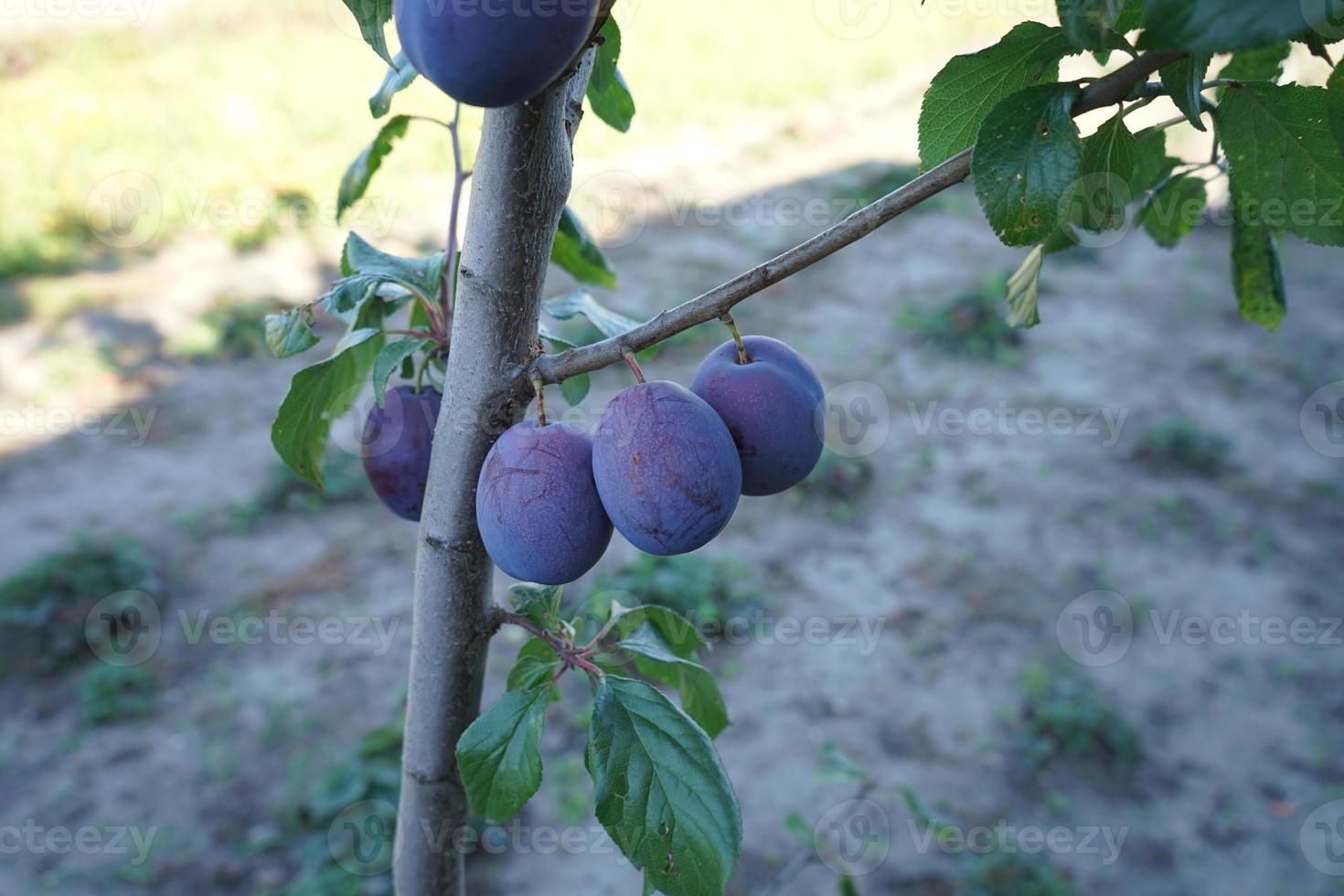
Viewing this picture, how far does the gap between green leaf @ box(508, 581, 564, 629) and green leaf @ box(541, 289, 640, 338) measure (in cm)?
24

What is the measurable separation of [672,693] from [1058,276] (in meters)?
4.23

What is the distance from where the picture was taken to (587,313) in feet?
2.84

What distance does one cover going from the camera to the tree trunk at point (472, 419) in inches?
23.7

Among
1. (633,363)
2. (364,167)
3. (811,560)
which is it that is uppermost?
→ (364,167)

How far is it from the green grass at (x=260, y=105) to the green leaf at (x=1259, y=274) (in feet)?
13.4

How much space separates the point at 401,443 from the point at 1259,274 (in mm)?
811

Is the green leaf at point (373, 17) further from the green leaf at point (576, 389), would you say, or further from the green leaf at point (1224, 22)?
the green leaf at point (1224, 22)

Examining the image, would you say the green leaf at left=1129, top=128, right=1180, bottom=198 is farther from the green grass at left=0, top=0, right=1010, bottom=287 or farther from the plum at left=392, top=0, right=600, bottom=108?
the green grass at left=0, top=0, right=1010, bottom=287

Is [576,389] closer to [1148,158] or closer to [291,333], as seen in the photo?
[291,333]

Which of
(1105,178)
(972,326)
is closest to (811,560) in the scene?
(972,326)

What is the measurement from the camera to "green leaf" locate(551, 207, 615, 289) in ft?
2.93

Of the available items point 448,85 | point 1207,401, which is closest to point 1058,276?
point 1207,401

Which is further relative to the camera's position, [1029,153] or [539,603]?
[539,603]

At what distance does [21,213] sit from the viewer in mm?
5457
